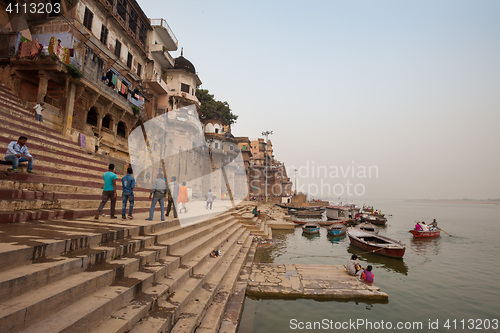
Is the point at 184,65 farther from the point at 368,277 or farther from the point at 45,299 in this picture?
the point at 45,299

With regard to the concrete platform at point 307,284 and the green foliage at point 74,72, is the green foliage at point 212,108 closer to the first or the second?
the green foliage at point 74,72

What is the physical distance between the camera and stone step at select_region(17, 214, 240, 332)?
255 centimetres

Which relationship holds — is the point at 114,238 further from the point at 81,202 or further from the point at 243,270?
the point at 243,270

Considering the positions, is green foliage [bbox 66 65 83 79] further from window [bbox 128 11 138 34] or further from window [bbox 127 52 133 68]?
window [bbox 128 11 138 34]

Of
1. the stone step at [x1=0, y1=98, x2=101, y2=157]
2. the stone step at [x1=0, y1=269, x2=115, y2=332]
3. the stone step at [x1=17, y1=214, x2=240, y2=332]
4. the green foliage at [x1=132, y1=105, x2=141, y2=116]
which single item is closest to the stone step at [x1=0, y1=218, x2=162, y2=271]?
the stone step at [x1=0, y1=269, x2=115, y2=332]

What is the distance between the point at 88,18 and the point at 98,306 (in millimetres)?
20611

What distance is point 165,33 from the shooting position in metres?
26.1

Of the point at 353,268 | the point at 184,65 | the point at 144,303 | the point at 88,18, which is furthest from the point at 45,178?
the point at 184,65

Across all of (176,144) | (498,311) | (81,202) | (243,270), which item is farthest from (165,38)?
(498,311)

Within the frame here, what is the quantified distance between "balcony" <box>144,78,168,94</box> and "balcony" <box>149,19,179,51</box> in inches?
205

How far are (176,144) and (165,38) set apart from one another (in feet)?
39.2

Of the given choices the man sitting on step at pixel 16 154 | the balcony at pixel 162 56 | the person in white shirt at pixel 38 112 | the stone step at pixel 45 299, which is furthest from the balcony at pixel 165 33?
the stone step at pixel 45 299

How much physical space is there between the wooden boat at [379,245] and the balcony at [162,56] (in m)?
25.9

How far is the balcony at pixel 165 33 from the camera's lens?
25234mm
